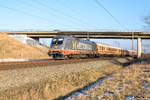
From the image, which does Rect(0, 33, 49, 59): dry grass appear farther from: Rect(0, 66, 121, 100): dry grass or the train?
Rect(0, 66, 121, 100): dry grass

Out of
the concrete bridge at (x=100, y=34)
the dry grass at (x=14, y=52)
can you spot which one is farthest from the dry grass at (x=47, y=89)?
the concrete bridge at (x=100, y=34)

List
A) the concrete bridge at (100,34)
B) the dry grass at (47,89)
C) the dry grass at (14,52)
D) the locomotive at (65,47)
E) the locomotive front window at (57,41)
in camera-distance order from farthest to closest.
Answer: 1. the concrete bridge at (100,34)
2. the dry grass at (14,52)
3. the locomotive front window at (57,41)
4. the locomotive at (65,47)
5. the dry grass at (47,89)

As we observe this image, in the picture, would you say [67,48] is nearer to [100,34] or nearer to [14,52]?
[14,52]

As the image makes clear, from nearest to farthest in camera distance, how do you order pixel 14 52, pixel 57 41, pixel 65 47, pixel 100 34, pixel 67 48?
pixel 65 47 → pixel 67 48 → pixel 57 41 → pixel 14 52 → pixel 100 34

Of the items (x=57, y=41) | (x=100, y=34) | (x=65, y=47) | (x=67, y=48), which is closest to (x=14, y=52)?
(x=57, y=41)

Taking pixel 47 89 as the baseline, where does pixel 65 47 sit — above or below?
above

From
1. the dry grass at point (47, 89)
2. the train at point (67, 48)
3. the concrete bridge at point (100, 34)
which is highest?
the concrete bridge at point (100, 34)

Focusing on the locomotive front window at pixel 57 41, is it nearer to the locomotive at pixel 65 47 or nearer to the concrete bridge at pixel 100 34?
the locomotive at pixel 65 47

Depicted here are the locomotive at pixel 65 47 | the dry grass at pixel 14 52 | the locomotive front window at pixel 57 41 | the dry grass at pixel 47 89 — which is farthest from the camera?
the dry grass at pixel 14 52

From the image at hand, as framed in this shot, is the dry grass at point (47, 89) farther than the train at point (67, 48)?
No

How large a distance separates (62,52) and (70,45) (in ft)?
8.85

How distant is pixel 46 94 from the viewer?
9.60 meters

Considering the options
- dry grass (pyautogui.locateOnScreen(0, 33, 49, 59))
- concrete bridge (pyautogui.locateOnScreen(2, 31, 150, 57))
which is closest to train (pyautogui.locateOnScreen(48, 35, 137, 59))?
dry grass (pyautogui.locateOnScreen(0, 33, 49, 59))

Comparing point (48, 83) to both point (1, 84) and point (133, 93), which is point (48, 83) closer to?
point (1, 84)
